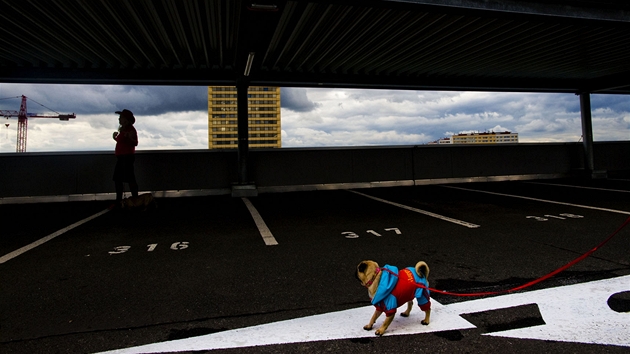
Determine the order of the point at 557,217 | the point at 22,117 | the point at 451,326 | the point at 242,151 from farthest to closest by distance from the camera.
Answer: the point at 22,117 → the point at 242,151 → the point at 557,217 → the point at 451,326

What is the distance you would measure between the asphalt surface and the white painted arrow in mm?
67

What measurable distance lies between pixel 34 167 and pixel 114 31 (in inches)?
→ 198

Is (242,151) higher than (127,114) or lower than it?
lower

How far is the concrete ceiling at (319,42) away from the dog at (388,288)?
14.1 ft

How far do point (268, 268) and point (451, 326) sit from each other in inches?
66.7

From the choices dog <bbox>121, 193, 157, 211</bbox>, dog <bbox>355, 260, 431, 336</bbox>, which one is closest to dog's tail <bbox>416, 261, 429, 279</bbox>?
dog <bbox>355, 260, 431, 336</bbox>

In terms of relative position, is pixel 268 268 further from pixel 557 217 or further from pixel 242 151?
pixel 242 151

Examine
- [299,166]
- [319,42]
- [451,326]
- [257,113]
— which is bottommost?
[451,326]

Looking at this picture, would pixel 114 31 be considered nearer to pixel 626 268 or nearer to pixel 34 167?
pixel 34 167

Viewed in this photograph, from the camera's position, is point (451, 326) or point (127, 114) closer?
point (451, 326)

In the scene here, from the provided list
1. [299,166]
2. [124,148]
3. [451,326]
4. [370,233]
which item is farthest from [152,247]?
[299,166]

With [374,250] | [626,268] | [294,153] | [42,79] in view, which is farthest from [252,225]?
[42,79]

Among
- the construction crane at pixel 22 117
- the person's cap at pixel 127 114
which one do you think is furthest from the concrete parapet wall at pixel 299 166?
the construction crane at pixel 22 117

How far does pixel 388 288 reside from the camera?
1.79 m
